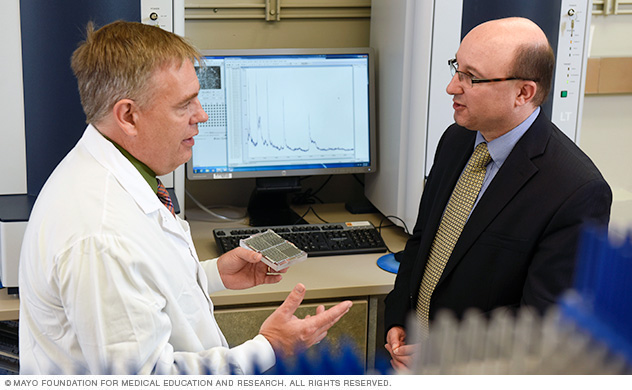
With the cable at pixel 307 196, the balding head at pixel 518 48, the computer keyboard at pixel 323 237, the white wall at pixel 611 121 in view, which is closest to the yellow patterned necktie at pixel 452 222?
the balding head at pixel 518 48

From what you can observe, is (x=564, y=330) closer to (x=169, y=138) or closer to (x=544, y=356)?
(x=544, y=356)

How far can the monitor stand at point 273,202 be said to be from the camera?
2.17 m

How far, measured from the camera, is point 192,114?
1.14m

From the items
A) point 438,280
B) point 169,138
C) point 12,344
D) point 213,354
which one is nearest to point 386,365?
point 213,354

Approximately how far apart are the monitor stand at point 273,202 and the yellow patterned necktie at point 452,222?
0.67 meters

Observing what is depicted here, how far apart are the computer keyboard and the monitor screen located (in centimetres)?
22

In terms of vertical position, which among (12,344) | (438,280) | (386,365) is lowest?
(12,344)

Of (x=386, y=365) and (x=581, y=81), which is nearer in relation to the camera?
(x=386, y=365)

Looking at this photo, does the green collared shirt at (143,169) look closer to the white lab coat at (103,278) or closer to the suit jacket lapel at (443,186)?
the white lab coat at (103,278)

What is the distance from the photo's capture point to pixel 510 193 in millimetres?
1423

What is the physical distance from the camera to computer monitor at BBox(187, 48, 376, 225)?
208 cm

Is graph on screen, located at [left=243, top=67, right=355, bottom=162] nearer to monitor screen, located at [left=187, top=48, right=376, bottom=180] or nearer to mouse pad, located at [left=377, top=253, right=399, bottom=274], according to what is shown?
monitor screen, located at [left=187, top=48, right=376, bottom=180]

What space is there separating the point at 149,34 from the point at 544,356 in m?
0.93

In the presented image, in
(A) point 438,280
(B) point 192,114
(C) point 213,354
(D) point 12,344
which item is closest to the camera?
(C) point 213,354
